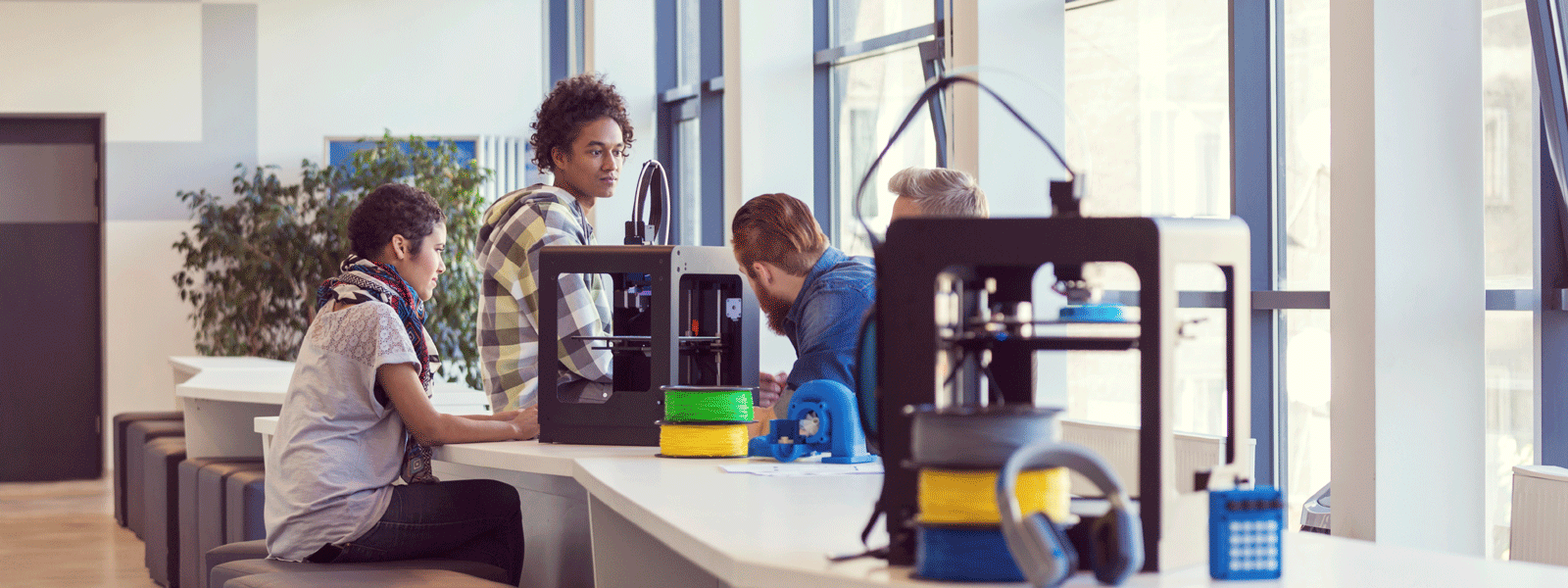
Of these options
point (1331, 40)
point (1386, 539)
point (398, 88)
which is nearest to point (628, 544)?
point (1386, 539)

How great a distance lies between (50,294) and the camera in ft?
25.3

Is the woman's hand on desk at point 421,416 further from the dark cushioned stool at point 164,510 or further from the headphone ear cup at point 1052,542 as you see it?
the dark cushioned stool at point 164,510

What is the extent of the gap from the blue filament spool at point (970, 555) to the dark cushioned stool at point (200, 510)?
309 cm

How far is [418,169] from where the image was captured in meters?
7.22

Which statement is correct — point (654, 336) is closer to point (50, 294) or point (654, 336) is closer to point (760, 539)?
point (760, 539)

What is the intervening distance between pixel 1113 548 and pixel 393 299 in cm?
183

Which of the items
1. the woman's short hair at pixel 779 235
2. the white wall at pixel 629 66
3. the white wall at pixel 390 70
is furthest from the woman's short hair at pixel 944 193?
the white wall at pixel 390 70

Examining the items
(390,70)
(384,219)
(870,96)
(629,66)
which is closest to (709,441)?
(384,219)

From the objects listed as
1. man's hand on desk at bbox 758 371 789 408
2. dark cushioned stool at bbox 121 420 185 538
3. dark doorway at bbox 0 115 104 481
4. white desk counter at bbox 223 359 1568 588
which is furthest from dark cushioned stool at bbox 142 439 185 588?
dark doorway at bbox 0 115 104 481

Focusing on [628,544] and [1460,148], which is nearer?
[628,544]

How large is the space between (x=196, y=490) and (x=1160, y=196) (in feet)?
9.80

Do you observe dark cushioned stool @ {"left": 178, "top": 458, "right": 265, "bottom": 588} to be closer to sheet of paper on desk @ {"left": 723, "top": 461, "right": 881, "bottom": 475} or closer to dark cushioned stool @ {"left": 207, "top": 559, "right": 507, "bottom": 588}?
dark cushioned stool @ {"left": 207, "top": 559, "right": 507, "bottom": 588}

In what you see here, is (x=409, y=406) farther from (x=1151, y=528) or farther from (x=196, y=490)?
(x=196, y=490)

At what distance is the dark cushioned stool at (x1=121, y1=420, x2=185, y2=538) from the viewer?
5059 mm
